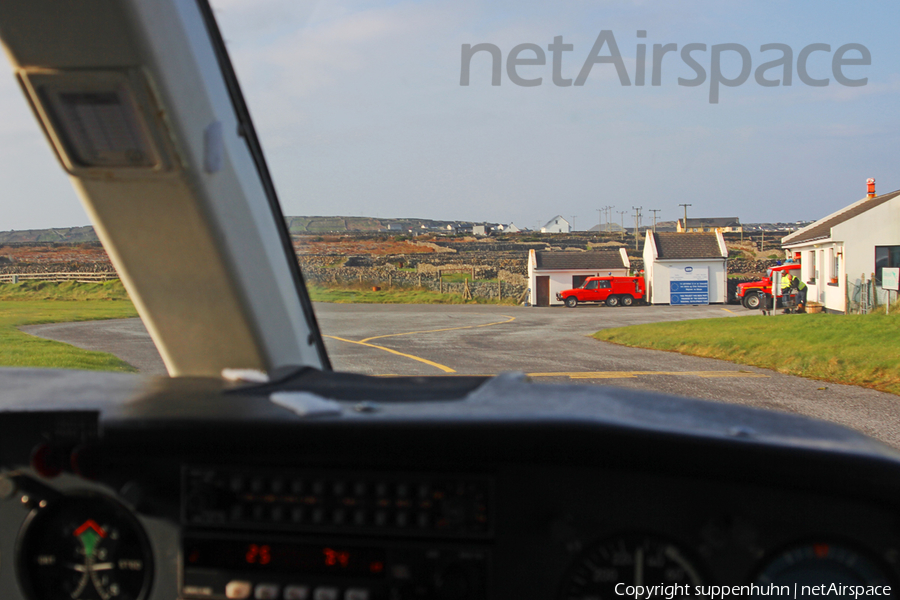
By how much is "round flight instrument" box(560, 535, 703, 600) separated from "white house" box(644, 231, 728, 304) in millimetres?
13472

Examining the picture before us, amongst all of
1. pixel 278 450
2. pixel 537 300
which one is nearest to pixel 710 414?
pixel 278 450

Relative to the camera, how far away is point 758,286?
24703 mm

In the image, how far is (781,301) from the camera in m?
21.4

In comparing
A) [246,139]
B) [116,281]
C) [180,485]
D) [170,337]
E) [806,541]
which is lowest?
[806,541]

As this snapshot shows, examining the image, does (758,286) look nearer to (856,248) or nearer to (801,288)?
(801,288)

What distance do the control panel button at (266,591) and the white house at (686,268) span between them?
45.4 ft

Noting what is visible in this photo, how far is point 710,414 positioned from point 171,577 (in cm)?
146

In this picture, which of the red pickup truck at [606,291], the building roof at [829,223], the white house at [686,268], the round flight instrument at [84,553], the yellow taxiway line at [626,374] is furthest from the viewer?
the red pickup truck at [606,291]

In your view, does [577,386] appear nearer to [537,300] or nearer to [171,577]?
[171,577]

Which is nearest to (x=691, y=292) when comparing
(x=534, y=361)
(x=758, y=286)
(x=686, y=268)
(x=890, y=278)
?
(x=686, y=268)

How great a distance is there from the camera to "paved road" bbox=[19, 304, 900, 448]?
3660 mm

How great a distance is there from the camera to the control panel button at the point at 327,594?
5.06 ft

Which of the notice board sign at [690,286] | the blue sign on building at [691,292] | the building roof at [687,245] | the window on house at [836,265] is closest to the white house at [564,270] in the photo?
the building roof at [687,245]

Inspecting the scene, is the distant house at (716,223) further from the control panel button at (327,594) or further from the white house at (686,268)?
the control panel button at (327,594)
